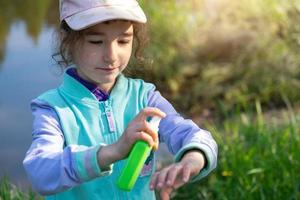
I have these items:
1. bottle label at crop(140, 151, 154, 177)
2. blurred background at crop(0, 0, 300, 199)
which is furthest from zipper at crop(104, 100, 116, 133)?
blurred background at crop(0, 0, 300, 199)

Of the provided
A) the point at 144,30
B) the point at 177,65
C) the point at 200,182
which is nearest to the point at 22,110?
the point at 177,65

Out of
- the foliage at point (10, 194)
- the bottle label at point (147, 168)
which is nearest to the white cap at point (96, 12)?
the bottle label at point (147, 168)

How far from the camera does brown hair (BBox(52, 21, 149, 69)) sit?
200 centimetres

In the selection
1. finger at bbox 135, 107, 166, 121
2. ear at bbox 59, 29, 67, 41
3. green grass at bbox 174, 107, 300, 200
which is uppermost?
ear at bbox 59, 29, 67, 41

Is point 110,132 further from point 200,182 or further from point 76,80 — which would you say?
point 200,182

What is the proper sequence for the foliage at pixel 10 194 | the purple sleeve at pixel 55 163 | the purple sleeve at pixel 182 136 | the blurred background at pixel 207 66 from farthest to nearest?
the blurred background at pixel 207 66 → the foliage at pixel 10 194 → the purple sleeve at pixel 182 136 → the purple sleeve at pixel 55 163

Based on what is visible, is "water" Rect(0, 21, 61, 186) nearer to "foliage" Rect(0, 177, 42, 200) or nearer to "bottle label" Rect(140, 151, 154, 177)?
"foliage" Rect(0, 177, 42, 200)

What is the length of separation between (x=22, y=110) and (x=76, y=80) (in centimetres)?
383

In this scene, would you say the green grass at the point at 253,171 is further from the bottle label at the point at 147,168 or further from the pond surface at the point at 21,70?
the bottle label at the point at 147,168

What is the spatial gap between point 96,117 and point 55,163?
307mm

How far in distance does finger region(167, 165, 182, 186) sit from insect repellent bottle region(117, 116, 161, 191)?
69mm

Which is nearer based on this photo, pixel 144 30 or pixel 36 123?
pixel 36 123

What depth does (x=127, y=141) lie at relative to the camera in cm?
164

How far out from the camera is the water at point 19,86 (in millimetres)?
5070
